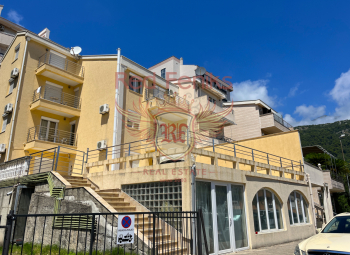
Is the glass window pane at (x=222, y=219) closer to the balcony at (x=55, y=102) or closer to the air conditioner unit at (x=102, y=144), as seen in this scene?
the air conditioner unit at (x=102, y=144)

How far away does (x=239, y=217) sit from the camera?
10242 millimetres

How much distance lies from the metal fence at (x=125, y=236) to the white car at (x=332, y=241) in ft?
7.47

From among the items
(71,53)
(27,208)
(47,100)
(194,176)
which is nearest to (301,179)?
(194,176)

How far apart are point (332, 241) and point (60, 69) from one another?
18.7 m

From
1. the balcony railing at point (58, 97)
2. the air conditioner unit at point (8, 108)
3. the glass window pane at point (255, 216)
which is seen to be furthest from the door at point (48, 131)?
the glass window pane at point (255, 216)

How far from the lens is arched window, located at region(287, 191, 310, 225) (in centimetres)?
1375

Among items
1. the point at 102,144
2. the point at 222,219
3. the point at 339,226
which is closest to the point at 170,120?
the point at 102,144

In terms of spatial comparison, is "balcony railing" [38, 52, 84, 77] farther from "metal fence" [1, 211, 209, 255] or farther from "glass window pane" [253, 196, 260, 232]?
"glass window pane" [253, 196, 260, 232]

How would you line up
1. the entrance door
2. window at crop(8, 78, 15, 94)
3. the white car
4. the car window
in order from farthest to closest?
window at crop(8, 78, 15, 94) → the entrance door → the car window → the white car

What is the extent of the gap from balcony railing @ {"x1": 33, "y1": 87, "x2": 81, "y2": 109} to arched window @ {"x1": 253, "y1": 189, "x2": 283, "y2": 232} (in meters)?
14.3

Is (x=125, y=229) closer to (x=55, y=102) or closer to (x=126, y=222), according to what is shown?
(x=126, y=222)

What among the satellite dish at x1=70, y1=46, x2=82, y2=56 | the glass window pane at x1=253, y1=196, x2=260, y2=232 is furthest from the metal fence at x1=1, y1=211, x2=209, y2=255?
the satellite dish at x1=70, y1=46, x2=82, y2=56

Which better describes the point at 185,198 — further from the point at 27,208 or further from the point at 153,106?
the point at 153,106

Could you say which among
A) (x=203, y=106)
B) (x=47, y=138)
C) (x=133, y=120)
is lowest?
(x=47, y=138)
